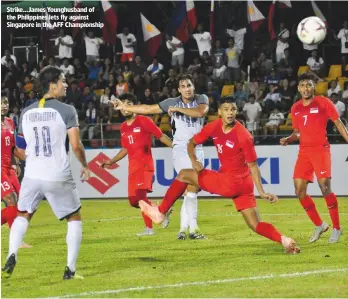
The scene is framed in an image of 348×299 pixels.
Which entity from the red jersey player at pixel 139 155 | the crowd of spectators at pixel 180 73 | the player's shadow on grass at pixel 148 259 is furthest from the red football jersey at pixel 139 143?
the crowd of spectators at pixel 180 73

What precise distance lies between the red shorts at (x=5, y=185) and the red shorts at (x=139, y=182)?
2.02 meters

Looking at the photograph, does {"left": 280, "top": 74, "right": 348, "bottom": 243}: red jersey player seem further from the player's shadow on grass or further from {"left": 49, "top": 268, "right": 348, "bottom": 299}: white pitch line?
{"left": 49, "top": 268, "right": 348, "bottom": 299}: white pitch line

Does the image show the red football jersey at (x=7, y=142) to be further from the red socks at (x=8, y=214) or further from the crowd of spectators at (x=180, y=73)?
the crowd of spectators at (x=180, y=73)

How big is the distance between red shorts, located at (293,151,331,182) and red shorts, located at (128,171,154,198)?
8.03ft

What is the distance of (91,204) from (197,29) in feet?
32.8

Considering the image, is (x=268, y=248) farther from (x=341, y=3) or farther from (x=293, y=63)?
(x=341, y=3)

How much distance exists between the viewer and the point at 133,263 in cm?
1112

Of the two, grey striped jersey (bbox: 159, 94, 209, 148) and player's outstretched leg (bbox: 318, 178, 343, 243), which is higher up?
grey striped jersey (bbox: 159, 94, 209, 148)

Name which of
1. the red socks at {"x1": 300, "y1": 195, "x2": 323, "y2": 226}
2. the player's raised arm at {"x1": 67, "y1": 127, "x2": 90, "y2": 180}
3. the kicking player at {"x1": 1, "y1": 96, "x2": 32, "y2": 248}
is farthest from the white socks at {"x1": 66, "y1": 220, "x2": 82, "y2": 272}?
the red socks at {"x1": 300, "y1": 195, "x2": 323, "y2": 226}

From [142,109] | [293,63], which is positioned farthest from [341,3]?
[142,109]

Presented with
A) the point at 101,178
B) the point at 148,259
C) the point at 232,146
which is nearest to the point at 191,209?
the point at 148,259

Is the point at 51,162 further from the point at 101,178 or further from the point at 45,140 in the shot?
the point at 101,178

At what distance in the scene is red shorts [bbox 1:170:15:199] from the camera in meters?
13.0

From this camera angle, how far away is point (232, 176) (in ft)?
37.2
